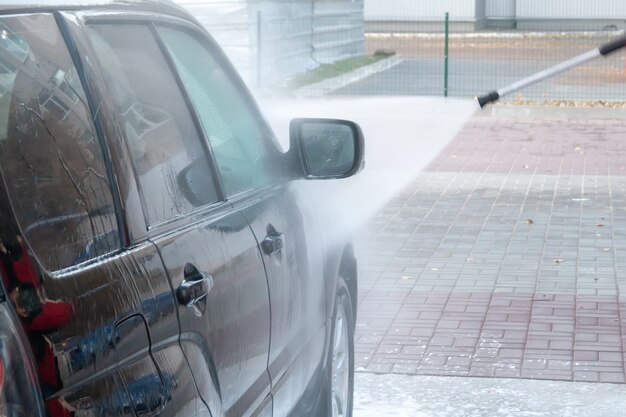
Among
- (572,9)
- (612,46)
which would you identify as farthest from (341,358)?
(572,9)

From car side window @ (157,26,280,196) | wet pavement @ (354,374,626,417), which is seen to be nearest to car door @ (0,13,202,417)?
car side window @ (157,26,280,196)

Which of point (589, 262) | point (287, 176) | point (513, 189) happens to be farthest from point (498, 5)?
point (287, 176)

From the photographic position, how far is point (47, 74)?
261cm

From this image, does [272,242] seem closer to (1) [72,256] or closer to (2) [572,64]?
(1) [72,256]

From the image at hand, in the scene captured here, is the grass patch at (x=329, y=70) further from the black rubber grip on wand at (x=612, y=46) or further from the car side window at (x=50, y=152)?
the car side window at (x=50, y=152)

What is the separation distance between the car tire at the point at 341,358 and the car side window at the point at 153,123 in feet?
4.87

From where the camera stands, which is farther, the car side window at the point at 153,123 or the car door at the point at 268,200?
the car door at the point at 268,200

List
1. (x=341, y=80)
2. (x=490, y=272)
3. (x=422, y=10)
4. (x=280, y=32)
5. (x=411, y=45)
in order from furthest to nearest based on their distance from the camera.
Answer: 1. (x=422, y=10)
2. (x=411, y=45)
3. (x=341, y=80)
4. (x=280, y=32)
5. (x=490, y=272)

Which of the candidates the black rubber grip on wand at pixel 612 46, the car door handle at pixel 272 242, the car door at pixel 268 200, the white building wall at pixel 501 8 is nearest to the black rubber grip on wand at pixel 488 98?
the black rubber grip on wand at pixel 612 46

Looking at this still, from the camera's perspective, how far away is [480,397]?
19.2 ft

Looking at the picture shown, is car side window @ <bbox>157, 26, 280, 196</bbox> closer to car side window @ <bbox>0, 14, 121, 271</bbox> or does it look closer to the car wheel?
car side window @ <bbox>0, 14, 121, 271</bbox>

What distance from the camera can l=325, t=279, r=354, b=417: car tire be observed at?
15.7 feet

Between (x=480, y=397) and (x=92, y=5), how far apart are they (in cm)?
347

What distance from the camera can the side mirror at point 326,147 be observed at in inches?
163
